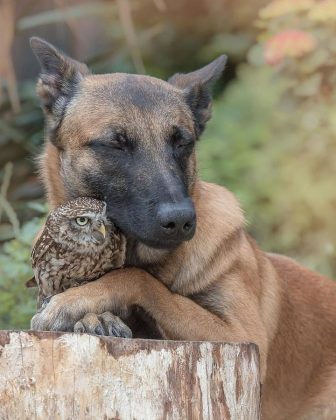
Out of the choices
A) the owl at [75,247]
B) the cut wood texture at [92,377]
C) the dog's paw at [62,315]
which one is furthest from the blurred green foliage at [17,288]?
the cut wood texture at [92,377]

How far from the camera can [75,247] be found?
4.05 metres

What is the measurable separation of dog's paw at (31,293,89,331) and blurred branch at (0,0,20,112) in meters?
5.02

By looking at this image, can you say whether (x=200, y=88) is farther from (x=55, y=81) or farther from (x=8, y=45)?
(x=8, y=45)

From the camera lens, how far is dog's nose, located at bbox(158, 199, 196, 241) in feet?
13.3

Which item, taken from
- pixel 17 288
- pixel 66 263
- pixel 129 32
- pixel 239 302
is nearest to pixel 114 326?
pixel 66 263

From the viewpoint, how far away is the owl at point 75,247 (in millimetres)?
4051

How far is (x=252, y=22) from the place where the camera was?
9.20 metres

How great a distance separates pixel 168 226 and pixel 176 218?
6 centimetres

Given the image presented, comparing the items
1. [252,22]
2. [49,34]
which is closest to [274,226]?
[252,22]

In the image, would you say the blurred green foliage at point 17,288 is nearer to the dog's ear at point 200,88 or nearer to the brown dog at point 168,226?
the brown dog at point 168,226

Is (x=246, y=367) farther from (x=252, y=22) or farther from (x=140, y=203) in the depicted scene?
(x=252, y=22)

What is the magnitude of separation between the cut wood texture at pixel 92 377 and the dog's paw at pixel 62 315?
1.56 feet

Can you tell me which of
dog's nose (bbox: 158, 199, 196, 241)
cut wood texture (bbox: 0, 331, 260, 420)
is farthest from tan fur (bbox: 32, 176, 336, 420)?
cut wood texture (bbox: 0, 331, 260, 420)

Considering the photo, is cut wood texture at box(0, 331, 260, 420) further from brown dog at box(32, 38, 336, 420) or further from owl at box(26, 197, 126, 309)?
owl at box(26, 197, 126, 309)
